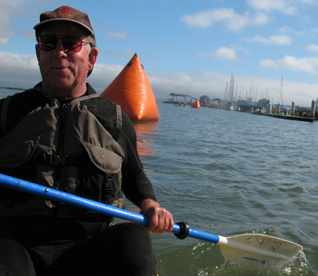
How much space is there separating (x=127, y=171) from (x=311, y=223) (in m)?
2.91

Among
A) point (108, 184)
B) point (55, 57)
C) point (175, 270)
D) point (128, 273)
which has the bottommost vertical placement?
point (175, 270)

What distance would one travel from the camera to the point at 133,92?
1311 cm

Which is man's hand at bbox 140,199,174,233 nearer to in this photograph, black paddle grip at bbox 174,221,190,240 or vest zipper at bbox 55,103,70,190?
black paddle grip at bbox 174,221,190,240

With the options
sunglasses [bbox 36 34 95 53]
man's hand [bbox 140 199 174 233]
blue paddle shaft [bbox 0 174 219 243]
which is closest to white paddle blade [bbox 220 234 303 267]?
man's hand [bbox 140 199 174 233]

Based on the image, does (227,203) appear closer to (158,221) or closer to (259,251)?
(259,251)

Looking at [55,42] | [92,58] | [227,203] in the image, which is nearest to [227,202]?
[227,203]

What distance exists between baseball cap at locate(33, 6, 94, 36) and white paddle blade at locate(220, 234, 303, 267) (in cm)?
184

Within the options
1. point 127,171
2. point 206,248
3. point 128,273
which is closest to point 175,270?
point 206,248

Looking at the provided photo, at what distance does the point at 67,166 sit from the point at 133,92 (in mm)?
11936

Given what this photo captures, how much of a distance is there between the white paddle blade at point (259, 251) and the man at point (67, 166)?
116cm

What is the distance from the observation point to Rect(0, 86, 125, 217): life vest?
1340 mm

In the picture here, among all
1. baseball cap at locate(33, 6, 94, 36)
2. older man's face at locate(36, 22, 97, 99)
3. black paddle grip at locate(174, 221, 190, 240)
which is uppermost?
baseball cap at locate(33, 6, 94, 36)

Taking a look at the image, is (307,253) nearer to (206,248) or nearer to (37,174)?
(206,248)

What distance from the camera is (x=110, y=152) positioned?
148cm
